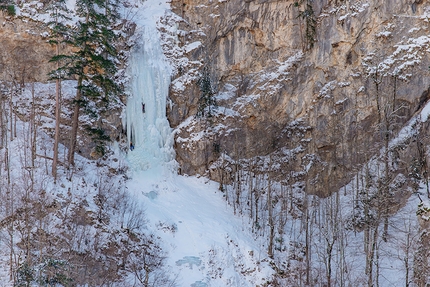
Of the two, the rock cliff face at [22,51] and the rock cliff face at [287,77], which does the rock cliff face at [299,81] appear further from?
the rock cliff face at [22,51]

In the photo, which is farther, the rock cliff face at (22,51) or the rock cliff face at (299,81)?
the rock cliff face at (22,51)

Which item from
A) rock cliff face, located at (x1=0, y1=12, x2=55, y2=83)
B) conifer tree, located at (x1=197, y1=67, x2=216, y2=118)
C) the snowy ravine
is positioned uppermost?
rock cliff face, located at (x1=0, y1=12, x2=55, y2=83)

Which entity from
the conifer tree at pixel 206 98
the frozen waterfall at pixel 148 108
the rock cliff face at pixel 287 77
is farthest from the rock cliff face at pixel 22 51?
the conifer tree at pixel 206 98

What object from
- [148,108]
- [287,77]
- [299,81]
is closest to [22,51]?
[148,108]

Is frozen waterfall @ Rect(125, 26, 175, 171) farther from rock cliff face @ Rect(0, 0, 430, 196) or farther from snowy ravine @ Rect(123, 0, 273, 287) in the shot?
rock cliff face @ Rect(0, 0, 430, 196)

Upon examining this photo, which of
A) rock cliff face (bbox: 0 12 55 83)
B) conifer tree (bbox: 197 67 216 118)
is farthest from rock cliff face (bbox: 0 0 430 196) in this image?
conifer tree (bbox: 197 67 216 118)

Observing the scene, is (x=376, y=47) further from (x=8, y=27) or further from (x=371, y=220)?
(x=8, y=27)

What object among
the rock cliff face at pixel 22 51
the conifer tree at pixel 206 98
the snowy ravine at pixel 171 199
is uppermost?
the rock cliff face at pixel 22 51

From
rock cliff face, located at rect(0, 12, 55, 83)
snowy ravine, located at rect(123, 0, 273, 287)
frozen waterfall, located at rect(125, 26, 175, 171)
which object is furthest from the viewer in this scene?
rock cliff face, located at rect(0, 12, 55, 83)
